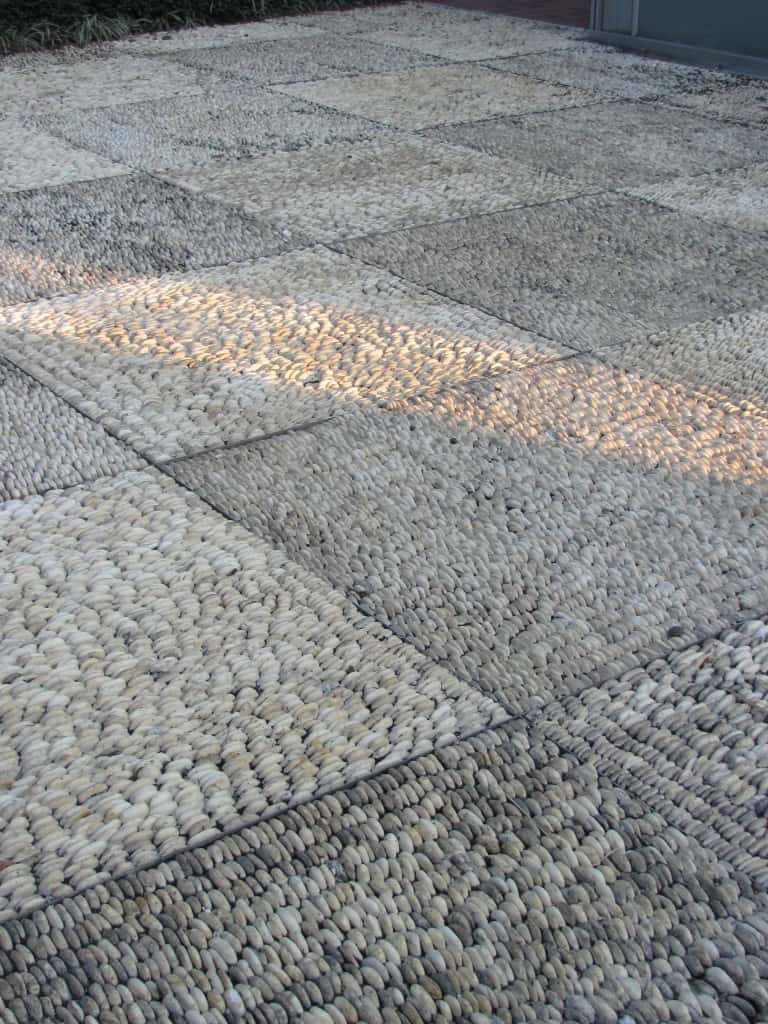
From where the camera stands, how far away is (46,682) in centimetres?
250

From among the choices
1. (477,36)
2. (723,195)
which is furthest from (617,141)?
(477,36)

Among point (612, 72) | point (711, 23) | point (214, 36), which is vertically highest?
point (711, 23)

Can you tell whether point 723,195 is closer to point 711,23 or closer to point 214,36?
point 711,23

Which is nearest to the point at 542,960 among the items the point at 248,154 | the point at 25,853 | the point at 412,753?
the point at 412,753

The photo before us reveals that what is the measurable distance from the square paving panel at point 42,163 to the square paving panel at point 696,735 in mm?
4157

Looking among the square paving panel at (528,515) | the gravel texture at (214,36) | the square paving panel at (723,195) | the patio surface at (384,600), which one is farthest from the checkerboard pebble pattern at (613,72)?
the square paving panel at (528,515)

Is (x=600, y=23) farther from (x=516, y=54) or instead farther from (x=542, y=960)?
(x=542, y=960)

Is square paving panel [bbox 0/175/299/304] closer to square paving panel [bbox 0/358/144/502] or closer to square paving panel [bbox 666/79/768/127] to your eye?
square paving panel [bbox 0/358/144/502]

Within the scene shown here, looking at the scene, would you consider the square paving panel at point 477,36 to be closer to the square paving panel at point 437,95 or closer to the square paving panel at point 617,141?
the square paving panel at point 437,95

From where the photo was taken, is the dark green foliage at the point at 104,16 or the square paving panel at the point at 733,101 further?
the dark green foliage at the point at 104,16

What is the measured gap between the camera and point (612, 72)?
308 inches

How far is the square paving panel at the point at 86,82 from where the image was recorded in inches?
289

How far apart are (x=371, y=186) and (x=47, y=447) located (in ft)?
8.60

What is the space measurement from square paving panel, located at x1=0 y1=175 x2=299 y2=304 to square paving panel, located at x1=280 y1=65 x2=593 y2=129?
1.72 metres
